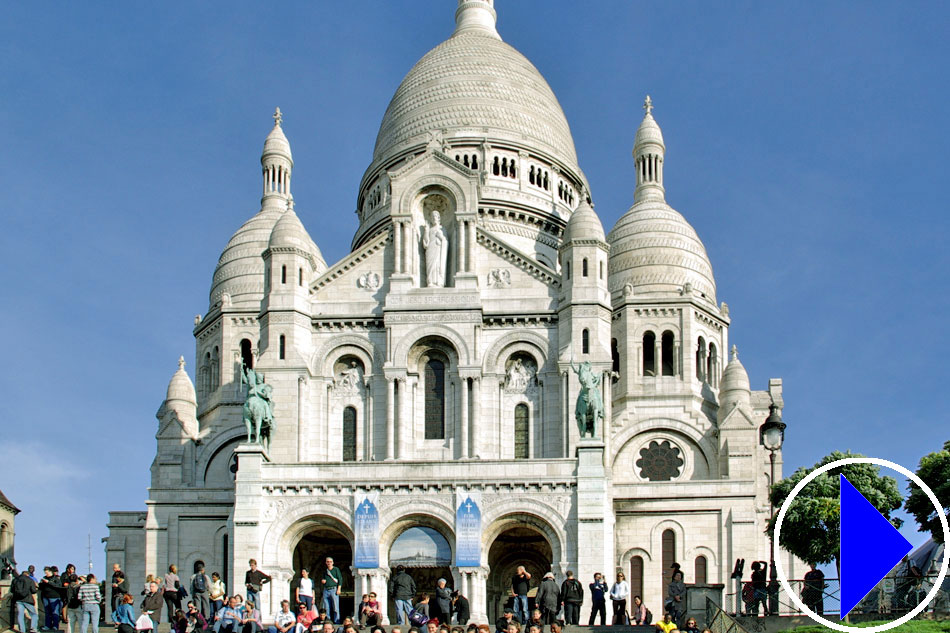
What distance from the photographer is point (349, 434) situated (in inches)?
2630

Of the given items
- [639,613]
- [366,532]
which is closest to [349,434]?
[366,532]

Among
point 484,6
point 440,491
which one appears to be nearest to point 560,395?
point 440,491

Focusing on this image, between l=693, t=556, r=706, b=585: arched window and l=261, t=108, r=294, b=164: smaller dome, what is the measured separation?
32476 millimetres

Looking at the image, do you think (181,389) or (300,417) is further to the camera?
(181,389)

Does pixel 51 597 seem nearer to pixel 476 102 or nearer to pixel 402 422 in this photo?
pixel 402 422

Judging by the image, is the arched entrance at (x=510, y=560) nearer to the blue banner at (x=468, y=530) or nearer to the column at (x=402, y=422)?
the blue banner at (x=468, y=530)

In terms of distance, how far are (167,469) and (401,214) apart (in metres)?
16.8

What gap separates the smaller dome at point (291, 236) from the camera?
6819cm

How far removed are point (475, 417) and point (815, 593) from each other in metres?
22.0

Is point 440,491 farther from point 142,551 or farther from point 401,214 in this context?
point 142,551

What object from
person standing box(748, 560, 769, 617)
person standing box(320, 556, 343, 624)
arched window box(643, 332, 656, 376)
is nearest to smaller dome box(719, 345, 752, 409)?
arched window box(643, 332, 656, 376)

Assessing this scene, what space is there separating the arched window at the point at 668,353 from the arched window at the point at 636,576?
11253 millimetres

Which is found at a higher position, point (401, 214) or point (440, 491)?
point (401, 214)

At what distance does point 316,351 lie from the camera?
221 ft
